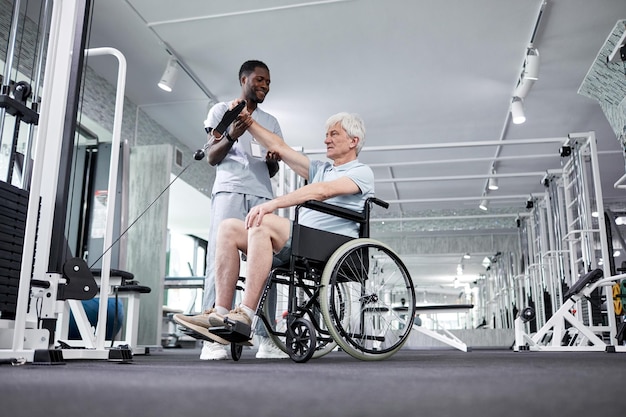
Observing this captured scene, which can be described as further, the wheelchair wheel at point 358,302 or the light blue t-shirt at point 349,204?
the light blue t-shirt at point 349,204

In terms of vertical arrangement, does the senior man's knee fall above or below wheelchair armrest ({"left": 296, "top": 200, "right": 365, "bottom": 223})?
below

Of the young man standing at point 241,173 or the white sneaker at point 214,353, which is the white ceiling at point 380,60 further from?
the white sneaker at point 214,353

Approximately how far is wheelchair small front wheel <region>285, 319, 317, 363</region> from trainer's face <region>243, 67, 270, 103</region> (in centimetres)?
115

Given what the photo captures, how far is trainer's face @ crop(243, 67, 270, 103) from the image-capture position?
259 cm

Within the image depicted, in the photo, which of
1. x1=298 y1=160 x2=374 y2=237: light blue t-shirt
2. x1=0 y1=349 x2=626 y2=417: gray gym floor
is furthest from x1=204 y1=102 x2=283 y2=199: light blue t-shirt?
x1=0 y1=349 x2=626 y2=417: gray gym floor

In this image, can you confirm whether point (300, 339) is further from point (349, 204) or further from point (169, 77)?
point (169, 77)

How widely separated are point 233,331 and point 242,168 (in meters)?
0.97

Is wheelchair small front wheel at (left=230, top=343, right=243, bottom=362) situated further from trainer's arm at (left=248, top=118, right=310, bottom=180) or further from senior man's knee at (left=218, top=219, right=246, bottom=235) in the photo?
trainer's arm at (left=248, top=118, right=310, bottom=180)

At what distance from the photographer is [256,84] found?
2590 millimetres

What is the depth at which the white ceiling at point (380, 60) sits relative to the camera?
165 inches

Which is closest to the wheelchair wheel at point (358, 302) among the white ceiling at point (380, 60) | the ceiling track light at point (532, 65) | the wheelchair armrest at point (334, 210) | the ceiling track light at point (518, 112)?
the wheelchair armrest at point (334, 210)

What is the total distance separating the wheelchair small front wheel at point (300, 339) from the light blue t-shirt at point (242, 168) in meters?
0.81

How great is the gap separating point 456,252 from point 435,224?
734 millimetres

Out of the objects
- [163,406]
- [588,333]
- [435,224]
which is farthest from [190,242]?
[163,406]
